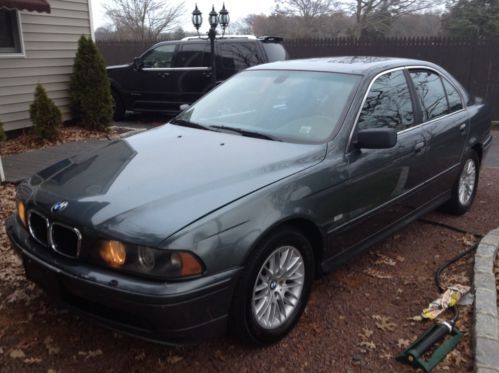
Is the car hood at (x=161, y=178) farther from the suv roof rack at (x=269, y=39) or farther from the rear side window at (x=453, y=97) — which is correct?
the suv roof rack at (x=269, y=39)

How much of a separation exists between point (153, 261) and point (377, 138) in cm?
172

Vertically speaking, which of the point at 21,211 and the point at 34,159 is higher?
the point at 21,211

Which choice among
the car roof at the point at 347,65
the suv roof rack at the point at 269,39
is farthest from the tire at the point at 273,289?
the suv roof rack at the point at 269,39

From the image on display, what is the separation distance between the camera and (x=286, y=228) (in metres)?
2.81

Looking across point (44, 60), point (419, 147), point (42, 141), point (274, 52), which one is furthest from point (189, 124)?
point (274, 52)

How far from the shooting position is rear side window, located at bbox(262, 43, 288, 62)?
10.3 meters

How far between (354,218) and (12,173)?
15.7ft

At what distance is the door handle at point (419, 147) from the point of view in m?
3.95

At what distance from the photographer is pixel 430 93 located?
448cm

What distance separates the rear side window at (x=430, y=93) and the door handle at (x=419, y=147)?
27 centimetres

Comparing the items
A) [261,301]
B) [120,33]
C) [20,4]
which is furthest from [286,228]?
[120,33]

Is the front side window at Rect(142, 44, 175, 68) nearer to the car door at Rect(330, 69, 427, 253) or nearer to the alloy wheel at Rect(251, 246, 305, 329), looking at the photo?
the car door at Rect(330, 69, 427, 253)

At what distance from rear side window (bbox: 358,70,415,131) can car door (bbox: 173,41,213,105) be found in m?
7.28

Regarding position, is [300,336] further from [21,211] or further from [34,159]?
[34,159]
